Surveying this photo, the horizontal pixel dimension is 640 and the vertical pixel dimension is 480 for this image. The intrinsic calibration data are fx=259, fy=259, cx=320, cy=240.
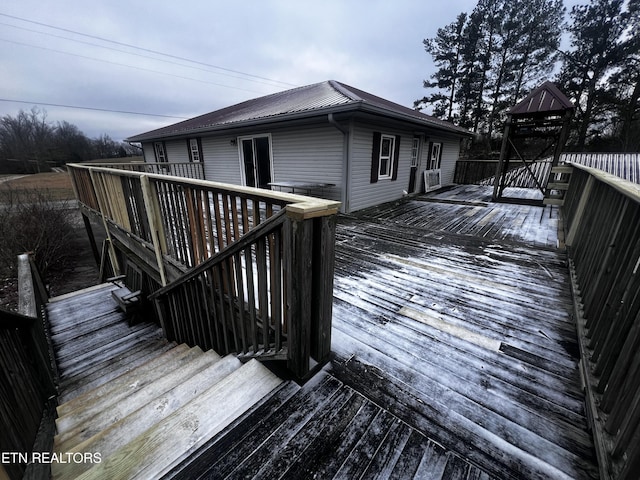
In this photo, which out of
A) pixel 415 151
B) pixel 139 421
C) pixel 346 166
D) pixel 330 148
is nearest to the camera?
pixel 139 421

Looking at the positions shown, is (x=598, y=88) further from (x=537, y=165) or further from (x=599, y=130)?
(x=537, y=165)

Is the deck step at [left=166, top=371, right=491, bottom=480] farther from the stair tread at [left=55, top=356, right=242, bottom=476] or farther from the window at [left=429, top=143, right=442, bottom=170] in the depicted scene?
Result: the window at [left=429, top=143, right=442, bottom=170]

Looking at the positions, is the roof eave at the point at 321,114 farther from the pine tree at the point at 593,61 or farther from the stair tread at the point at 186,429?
the pine tree at the point at 593,61

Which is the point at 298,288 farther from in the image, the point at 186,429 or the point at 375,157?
the point at 375,157

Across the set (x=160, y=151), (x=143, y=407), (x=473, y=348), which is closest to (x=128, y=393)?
(x=143, y=407)

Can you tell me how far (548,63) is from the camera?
15680mm

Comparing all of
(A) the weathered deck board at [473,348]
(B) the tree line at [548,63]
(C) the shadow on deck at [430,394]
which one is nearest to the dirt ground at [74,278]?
(C) the shadow on deck at [430,394]

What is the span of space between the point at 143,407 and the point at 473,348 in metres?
2.20

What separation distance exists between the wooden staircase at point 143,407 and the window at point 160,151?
1062 centimetres

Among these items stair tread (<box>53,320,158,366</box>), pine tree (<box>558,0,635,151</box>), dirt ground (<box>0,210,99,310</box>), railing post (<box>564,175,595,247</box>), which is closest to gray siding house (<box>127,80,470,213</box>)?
railing post (<box>564,175,595,247</box>)

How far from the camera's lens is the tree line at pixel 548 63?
1425cm

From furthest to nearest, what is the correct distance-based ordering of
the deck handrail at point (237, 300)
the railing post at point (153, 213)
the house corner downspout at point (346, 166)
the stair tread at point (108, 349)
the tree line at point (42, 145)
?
the tree line at point (42, 145)
the house corner downspout at point (346, 166)
the stair tread at point (108, 349)
the railing post at point (153, 213)
the deck handrail at point (237, 300)

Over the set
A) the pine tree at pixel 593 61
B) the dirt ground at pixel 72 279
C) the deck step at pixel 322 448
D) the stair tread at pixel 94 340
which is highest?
the pine tree at pixel 593 61

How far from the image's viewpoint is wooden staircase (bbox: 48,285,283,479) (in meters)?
1.13
